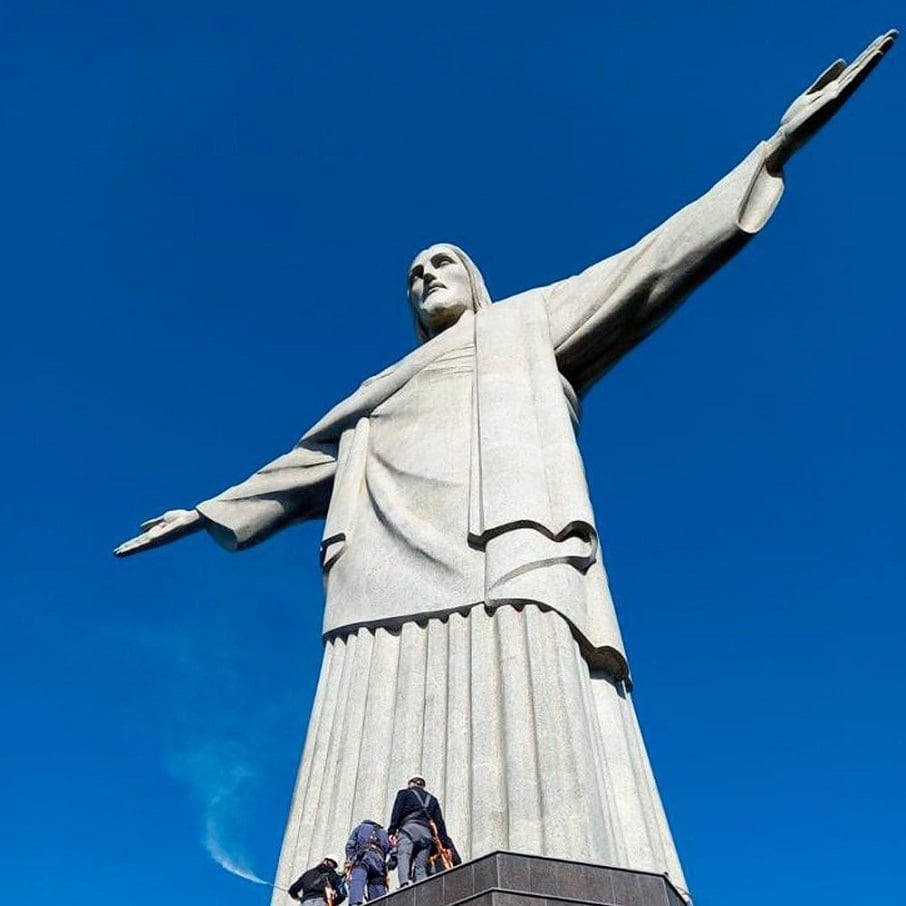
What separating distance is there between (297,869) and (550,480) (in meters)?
3.32

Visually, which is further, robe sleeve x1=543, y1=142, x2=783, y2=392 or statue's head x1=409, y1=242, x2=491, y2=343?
statue's head x1=409, y1=242, x2=491, y2=343

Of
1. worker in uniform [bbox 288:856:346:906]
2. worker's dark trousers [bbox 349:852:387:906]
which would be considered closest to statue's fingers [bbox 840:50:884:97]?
worker's dark trousers [bbox 349:852:387:906]

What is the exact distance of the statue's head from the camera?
11484 mm

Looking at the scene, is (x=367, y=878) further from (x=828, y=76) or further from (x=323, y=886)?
(x=828, y=76)

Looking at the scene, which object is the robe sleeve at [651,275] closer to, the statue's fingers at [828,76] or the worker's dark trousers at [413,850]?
the statue's fingers at [828,76]

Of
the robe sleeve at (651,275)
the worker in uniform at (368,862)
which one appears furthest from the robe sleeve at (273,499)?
the worker in uniform at (368,862)

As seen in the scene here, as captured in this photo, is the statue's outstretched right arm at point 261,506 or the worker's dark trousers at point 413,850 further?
the statue's outstretched right arm at point 261,506

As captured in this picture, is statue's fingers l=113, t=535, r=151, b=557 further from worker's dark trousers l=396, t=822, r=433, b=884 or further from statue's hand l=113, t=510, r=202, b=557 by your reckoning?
worker's dark trousers l=396, t=822, r=433, b=884

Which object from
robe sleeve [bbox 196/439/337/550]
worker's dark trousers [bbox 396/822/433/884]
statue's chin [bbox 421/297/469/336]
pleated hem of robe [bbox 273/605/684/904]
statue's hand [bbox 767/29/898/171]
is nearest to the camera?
worker's dark trousers [bbox 396/822/433/884]

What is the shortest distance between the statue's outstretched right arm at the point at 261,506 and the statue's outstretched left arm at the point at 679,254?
9.10 feet


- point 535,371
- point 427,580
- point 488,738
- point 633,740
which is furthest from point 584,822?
point 535,371

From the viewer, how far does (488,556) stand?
7.67 m

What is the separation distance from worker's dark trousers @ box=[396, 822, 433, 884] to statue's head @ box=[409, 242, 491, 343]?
6925 millimetres

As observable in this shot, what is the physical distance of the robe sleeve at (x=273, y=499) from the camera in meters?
11.0
